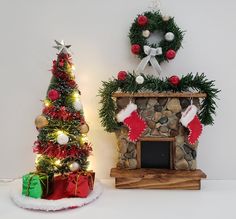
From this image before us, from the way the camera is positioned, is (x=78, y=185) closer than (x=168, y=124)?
Yes

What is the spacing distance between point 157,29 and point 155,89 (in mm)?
379

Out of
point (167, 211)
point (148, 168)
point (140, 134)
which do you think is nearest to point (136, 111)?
point (140, 134)

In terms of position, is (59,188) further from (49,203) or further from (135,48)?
(135,48)

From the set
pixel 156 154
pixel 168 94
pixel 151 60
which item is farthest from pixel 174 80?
pixel 156 154

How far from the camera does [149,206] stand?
1.34 metres

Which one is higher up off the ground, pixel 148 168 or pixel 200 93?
pixel 200 93

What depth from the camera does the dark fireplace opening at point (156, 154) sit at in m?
1.65

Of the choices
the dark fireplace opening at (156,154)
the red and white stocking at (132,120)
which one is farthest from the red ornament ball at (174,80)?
the dark fireplace opening at (156,154)

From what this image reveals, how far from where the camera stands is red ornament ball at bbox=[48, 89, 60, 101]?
4.77 feet

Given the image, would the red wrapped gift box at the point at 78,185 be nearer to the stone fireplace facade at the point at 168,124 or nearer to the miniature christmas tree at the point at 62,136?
the miniature christmas tree at the point at 62,136

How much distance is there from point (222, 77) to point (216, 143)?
42 centimetres

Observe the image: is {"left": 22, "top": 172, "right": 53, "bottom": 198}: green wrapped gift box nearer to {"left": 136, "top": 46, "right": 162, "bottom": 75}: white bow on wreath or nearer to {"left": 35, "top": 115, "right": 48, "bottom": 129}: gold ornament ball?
{"left": 35, "top": 115, "right": 48, "bottom": 129}: gold ornament ball

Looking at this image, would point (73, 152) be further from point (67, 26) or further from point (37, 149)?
point (67, 26)

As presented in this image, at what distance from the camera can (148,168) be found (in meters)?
1.66
